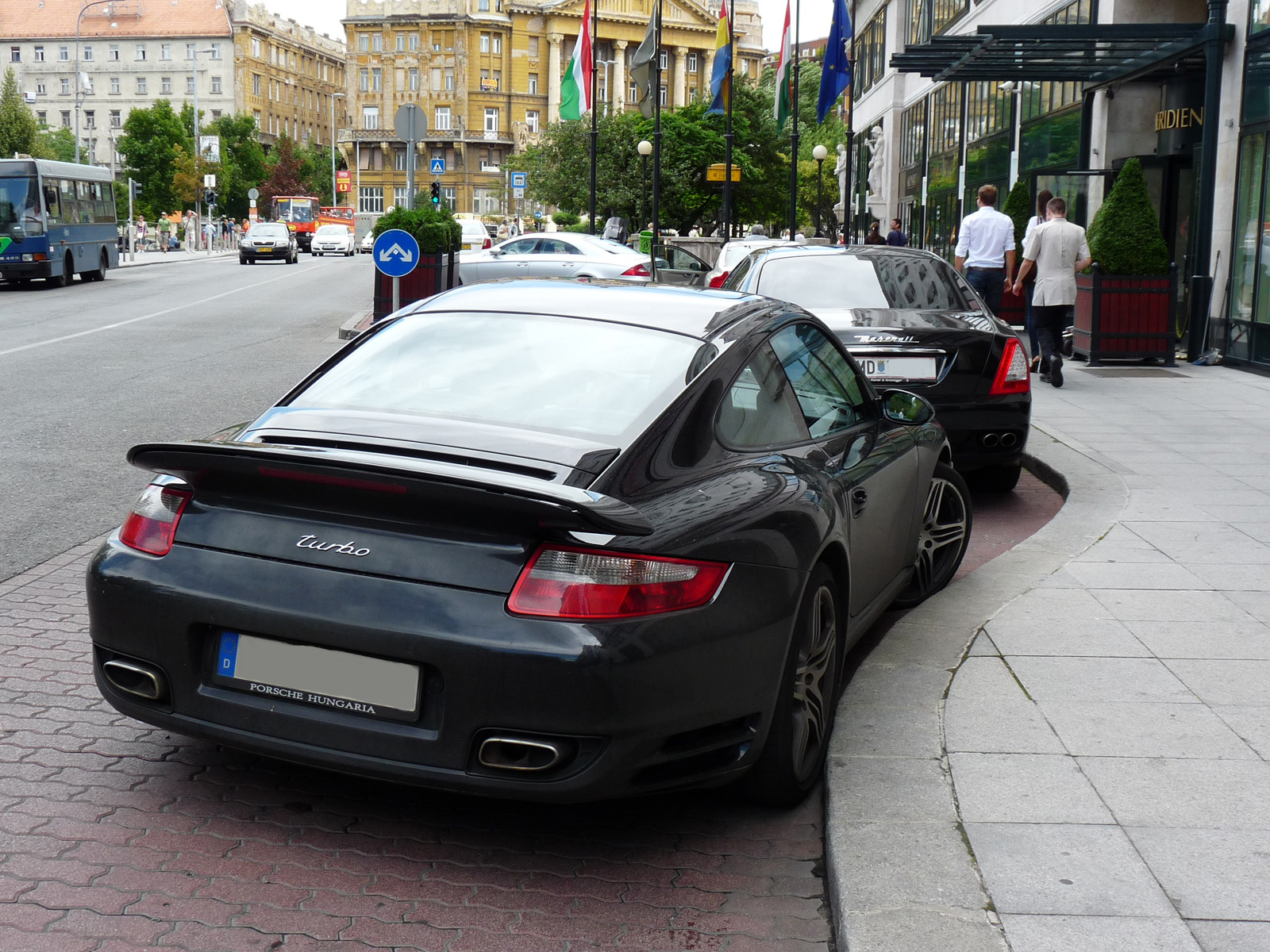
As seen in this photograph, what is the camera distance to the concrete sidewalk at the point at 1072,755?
3.15 metres

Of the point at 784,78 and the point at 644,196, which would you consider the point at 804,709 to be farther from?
the point at 644,196

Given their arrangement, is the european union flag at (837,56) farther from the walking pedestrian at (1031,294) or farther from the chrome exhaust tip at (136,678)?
the chrome exhaust tip at (136,678)

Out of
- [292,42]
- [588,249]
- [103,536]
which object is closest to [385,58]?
[292,42]

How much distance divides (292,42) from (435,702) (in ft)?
501

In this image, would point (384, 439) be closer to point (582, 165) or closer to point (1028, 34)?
point (1028, 34)

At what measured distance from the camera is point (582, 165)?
2224 inches

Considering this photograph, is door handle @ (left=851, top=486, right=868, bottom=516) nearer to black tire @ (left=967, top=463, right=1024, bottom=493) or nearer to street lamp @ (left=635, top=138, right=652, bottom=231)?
black tire @ (left=967, top=463, right=1024, bottom=493)

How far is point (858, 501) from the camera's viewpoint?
461 cm

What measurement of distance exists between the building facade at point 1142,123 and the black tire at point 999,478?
809cm

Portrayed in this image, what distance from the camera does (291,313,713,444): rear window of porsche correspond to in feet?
12.8

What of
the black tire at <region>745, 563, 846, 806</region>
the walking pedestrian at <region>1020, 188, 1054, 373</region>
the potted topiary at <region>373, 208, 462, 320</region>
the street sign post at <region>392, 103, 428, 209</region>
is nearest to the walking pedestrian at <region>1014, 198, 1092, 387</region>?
the walking pedestrian at <region>1020, 188, 1054, 373</region>

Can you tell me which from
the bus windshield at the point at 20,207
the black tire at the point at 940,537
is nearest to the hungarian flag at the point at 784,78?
the bus windshield at the point at 20,207

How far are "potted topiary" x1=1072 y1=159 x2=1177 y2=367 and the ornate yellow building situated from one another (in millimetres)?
111979

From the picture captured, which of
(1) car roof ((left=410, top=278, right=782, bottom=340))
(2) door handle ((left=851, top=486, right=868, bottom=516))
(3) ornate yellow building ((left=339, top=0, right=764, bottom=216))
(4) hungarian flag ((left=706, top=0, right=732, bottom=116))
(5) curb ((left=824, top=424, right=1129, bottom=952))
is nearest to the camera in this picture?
(5) curb ((left=824, top=424, right=1129, bottom=952))
